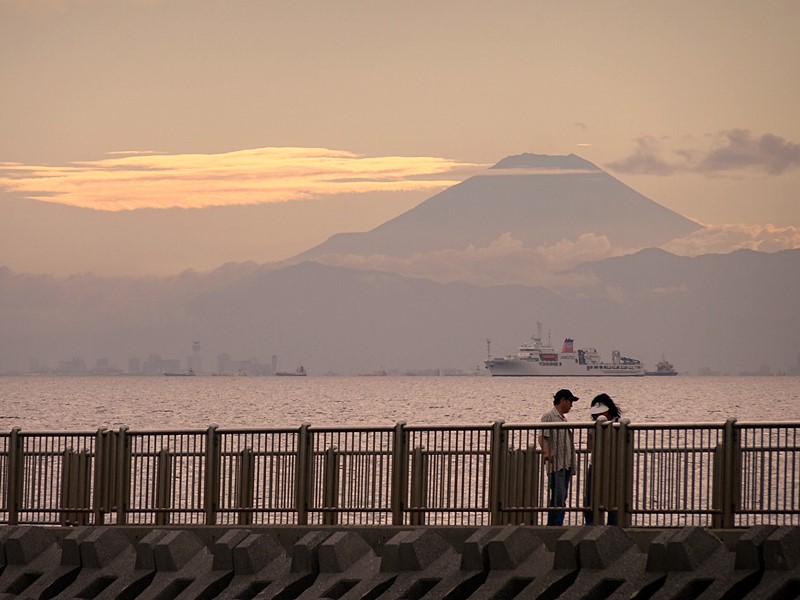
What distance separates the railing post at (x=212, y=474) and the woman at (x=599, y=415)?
465cm

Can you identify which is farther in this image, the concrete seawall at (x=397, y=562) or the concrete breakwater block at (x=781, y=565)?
the concrete seawall at (x=397, y=562)

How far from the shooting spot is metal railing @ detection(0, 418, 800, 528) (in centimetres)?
1759

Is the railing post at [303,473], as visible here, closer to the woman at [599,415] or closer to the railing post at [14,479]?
the woman at [599,415]

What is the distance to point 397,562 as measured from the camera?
59.2ft

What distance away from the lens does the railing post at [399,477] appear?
19391mm

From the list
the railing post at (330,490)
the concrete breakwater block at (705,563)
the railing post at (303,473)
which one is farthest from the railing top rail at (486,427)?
the concrete breakwater block at (705,563)

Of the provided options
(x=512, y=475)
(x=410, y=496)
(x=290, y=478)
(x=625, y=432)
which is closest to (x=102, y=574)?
(x=290, y=478)

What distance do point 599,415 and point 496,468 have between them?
1538 mm

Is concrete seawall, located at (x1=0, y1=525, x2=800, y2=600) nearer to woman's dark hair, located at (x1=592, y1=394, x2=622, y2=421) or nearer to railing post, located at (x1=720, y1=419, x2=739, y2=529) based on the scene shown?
railing post, located at (x1=720, y1=419, x2=739, y2=529)

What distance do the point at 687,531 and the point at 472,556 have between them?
2415 mm

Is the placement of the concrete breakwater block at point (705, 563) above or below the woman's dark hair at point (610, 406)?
below

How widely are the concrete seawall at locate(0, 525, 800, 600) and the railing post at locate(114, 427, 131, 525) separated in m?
Result: 0.48

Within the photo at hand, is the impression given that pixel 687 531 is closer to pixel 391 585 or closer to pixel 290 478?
pixel 391 585

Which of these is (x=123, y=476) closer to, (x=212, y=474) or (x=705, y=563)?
(x=212, y=474)
